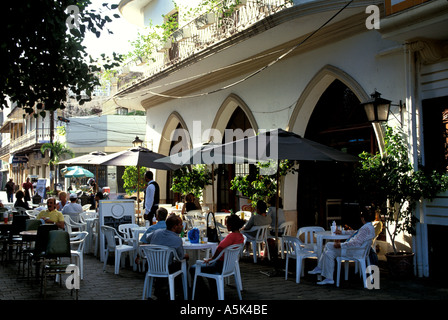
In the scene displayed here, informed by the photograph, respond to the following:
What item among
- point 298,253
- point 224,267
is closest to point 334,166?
point 298,253

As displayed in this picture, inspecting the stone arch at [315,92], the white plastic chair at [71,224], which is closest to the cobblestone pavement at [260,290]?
the white plastic chair at [71,224]

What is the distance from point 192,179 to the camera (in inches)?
610

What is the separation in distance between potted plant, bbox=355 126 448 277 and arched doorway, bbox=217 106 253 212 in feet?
22.2

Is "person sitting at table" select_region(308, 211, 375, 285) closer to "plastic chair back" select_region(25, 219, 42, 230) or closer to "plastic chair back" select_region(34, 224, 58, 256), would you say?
"plastic chair back" select_region(34, 224, 58, 256)

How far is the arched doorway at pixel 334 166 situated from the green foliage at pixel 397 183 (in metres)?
1.59

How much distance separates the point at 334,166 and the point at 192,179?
5.03 m

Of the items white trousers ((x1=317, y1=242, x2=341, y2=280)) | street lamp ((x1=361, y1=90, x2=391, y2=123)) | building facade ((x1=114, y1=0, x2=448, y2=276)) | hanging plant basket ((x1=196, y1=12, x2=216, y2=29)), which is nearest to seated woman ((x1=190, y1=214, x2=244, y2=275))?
white trousers ((x1=317, y1=242, x2=341, y2=280))

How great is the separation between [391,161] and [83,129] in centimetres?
2932

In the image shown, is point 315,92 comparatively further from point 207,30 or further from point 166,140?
point 166,140

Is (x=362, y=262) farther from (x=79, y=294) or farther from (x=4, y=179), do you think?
(x=4, y=179)

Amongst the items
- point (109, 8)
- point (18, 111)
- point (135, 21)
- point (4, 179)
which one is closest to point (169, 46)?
point (135, 21)

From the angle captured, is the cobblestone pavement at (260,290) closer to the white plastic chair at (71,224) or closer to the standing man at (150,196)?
the white plastic chair at (71,224)

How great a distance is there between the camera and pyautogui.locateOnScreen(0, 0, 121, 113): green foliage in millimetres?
5598
